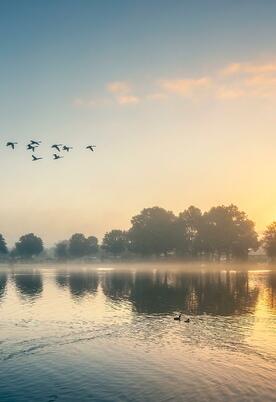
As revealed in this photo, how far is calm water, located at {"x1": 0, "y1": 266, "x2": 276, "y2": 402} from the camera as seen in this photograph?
36812 millimetres

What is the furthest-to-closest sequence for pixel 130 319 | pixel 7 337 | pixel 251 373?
pixel 130 319, pixel 7 337, pixel 251 373

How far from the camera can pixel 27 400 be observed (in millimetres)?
34688

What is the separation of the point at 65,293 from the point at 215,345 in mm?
65244

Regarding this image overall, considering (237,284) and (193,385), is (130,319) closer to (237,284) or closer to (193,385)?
(193,385)

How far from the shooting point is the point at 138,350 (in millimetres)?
50156

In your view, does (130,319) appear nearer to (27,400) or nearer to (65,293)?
(27,400)

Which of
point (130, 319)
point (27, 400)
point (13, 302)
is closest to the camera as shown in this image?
point (27, 400)

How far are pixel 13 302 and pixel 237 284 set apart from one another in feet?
203

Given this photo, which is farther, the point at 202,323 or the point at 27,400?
the point at 202,323

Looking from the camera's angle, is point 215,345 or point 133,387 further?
point 215,345

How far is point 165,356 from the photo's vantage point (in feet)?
155

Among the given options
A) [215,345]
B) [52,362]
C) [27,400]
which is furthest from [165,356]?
[27,400]

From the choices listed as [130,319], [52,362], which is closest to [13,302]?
[130,319]

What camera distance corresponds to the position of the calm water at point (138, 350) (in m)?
36.8
